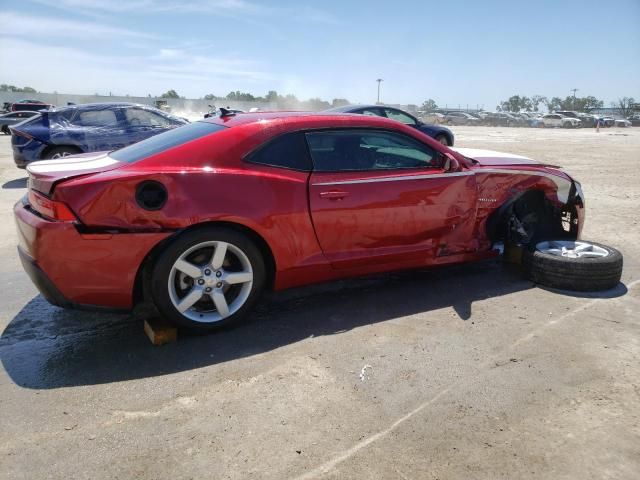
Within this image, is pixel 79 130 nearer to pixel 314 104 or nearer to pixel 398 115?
pixel 398 115

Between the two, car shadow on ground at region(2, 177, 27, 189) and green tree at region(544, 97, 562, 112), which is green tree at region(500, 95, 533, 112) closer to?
green tree at region(544, 97, 562, 112)

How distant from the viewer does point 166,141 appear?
3.70m

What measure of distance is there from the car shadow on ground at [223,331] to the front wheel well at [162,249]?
1.19 ft

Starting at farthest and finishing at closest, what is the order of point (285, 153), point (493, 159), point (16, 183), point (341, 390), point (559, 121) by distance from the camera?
point (559, 121), point (16, 183), point (493, 159), point (285, 153), point (341, 390)

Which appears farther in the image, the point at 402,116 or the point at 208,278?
the point at 402,116

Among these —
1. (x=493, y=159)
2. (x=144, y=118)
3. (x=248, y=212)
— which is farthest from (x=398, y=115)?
(x=248, y=212)

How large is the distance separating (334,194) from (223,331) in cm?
127

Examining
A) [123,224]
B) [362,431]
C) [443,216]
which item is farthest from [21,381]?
[443,216]

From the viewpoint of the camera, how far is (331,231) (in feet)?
12.3

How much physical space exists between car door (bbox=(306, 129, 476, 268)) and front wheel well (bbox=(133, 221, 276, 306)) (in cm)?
41

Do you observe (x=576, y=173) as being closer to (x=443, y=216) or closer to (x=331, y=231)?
(x=443, y=216)

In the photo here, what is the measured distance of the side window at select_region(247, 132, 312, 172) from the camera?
3566mm

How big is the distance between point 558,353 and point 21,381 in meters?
3.30

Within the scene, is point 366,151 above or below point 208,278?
above
